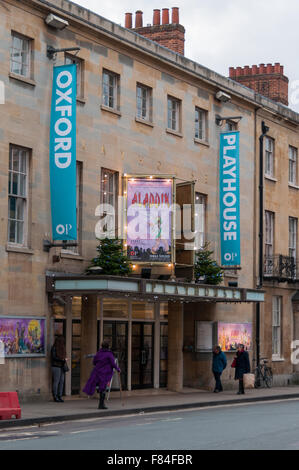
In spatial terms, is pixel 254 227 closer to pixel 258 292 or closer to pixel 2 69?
pixel 258 292

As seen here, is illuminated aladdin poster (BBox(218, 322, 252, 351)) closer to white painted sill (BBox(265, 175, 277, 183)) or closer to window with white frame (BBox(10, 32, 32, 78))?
white painted sill (BBox(265, 175, 277, 183))

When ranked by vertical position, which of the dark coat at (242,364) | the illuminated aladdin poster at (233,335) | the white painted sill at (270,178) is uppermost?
the white painted sill at (270,178)

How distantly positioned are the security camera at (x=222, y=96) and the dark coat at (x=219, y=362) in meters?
8.79

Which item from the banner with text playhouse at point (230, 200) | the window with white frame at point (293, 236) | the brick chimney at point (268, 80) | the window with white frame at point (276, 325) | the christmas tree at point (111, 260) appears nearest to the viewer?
the christmas tree at point (111, 260)

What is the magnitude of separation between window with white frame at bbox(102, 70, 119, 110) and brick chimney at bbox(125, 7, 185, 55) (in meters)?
6.94

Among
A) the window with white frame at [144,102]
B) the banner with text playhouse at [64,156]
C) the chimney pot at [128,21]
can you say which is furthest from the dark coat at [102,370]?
the chimney pot at [128,21]

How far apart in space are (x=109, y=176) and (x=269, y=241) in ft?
35.6

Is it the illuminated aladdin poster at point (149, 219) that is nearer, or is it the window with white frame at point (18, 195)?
the window with white frame at point (18, 195)

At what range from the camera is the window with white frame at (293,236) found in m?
37.9

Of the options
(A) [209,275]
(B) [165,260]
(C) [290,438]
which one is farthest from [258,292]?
(C) [290,438]

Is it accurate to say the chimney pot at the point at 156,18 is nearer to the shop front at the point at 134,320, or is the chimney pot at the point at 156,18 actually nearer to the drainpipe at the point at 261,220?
the drainpipe at the point at 261,220

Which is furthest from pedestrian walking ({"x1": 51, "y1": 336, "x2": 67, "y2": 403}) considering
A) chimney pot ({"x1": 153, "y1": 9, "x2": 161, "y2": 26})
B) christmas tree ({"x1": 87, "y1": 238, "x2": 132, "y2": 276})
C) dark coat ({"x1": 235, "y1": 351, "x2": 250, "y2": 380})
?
chimney pot ({"x1": 153, "y1": 9, "x2": 161, "y2": 26})

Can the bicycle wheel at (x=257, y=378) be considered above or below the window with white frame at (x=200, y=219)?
below

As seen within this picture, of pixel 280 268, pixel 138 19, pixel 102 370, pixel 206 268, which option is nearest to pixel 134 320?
pixel 206 268
